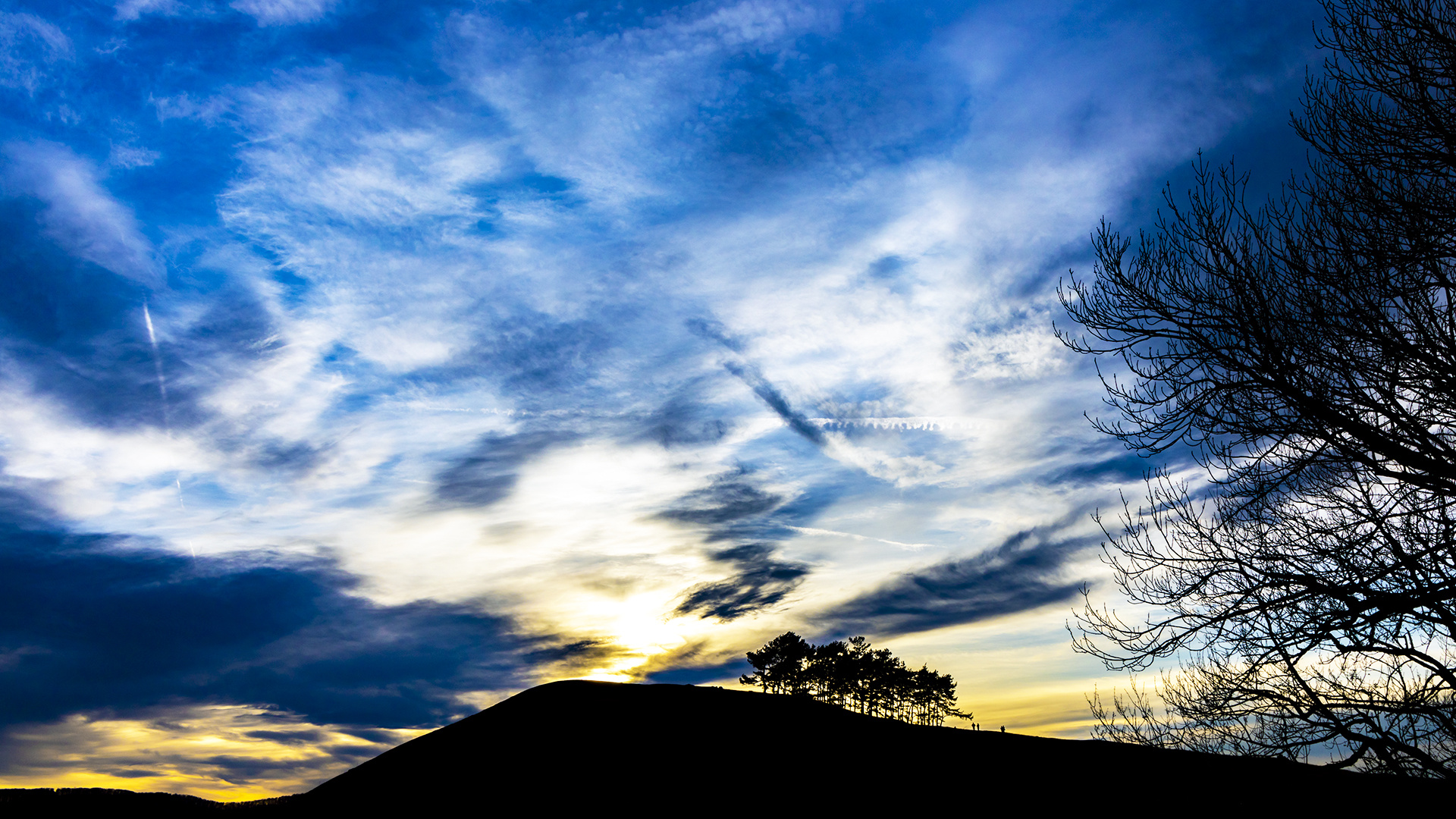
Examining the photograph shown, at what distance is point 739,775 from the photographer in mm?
11586

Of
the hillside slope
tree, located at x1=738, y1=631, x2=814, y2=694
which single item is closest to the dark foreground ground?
the hillside slope

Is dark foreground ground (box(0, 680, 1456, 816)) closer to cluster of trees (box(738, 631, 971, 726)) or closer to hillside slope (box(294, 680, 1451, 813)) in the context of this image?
hillside slope (box(294, 680, 1451, 813))

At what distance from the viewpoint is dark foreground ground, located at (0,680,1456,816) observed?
10.4 m

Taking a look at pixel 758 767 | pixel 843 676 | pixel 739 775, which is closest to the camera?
pixel 739 775

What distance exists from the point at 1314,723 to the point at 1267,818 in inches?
60.9

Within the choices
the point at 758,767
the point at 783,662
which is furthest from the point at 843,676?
the point at 758,767

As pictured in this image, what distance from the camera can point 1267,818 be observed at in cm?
998

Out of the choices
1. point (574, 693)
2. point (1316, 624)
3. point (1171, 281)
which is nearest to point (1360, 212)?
point (1171, 281)

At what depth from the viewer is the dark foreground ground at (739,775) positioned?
10352mm

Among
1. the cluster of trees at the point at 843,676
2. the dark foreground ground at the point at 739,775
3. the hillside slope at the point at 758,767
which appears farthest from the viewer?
the cluster of trees at the point at 843,676

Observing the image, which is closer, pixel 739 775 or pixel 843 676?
pixel 739 775

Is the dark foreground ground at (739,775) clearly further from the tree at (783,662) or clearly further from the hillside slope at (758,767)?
the tree at (783,662)

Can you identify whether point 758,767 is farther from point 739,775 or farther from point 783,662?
point 783,662

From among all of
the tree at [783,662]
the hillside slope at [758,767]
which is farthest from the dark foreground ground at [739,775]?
the tree at [783,662]
